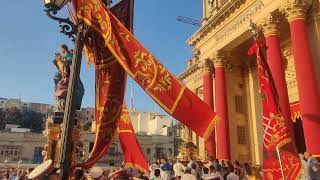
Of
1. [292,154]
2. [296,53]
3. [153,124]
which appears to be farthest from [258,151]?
[153,124]

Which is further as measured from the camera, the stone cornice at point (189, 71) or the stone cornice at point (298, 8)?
the stone cornice at point (189, 71)

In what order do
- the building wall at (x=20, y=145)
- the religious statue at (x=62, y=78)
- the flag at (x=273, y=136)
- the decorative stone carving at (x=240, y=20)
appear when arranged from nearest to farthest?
1. the flag at (x=273, y=136)
2. the religious statue at (x=62, y=78)
3. the decorative stone carving at (x=240, y=20)
4. the building wall at (x=20, y=145)

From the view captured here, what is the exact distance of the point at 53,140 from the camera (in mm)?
8852

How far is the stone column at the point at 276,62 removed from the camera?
14.6 metres

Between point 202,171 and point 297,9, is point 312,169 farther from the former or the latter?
point 297,9

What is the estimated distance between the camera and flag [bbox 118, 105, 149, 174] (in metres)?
7.09

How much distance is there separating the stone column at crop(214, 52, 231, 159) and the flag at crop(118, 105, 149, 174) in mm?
11409

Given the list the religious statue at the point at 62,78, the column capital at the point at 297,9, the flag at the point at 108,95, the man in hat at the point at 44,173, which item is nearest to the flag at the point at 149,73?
the flag at the point at 108,95

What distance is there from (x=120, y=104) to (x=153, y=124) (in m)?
73.4

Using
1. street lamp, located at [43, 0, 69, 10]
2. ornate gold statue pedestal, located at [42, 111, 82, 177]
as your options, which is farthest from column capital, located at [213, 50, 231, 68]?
street lamp, located at [43, 0, 69, 10]

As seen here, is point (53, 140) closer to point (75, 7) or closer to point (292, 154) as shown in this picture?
point (75, 7)

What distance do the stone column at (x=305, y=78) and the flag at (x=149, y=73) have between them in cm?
977

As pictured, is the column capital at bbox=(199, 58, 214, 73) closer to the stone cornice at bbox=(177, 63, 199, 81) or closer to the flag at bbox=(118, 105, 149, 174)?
the stone cornice at bbox=(177, 63, 199, 81)

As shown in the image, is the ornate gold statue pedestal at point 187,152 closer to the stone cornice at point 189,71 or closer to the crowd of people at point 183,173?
the crowd of people at point 183,173
